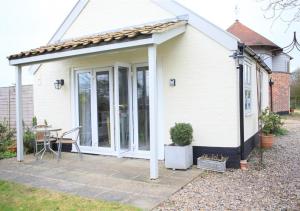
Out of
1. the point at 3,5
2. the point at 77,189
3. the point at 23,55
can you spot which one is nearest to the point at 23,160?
the point at 23,55

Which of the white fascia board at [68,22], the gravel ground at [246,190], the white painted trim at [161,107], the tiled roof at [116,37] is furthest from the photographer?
the white fascia board at [68,22]

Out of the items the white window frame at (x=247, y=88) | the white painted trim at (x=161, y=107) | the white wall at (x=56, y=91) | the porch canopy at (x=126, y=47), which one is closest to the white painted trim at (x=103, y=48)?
the porch canopy at (x=126, y=47)

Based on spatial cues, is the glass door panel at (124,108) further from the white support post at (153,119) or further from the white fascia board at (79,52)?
the white support post at (153,119)

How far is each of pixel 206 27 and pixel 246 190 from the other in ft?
12.6

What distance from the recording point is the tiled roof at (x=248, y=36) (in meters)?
21.4

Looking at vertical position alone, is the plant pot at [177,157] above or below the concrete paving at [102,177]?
above

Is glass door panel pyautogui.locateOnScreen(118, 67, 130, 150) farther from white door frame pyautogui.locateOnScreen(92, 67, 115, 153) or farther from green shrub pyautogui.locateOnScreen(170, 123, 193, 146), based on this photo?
green shrub pyautogui.locateOnScreen(170, 123, 193, 146)

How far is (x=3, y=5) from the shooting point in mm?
12492

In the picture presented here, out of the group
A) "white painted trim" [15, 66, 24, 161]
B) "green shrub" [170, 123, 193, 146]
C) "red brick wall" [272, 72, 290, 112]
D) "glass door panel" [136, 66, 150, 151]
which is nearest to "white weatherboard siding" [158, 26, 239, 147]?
"green shrub" [170, 123, 193, 146]

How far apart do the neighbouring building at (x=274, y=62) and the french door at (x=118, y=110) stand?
1573 centimetres

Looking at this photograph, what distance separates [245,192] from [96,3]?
7068 millimetres

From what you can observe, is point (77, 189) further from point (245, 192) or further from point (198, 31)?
point (198, 31)

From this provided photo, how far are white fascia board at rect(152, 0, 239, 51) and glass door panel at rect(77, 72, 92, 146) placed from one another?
3.29 meters

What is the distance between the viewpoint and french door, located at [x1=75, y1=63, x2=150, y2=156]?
8.03m
